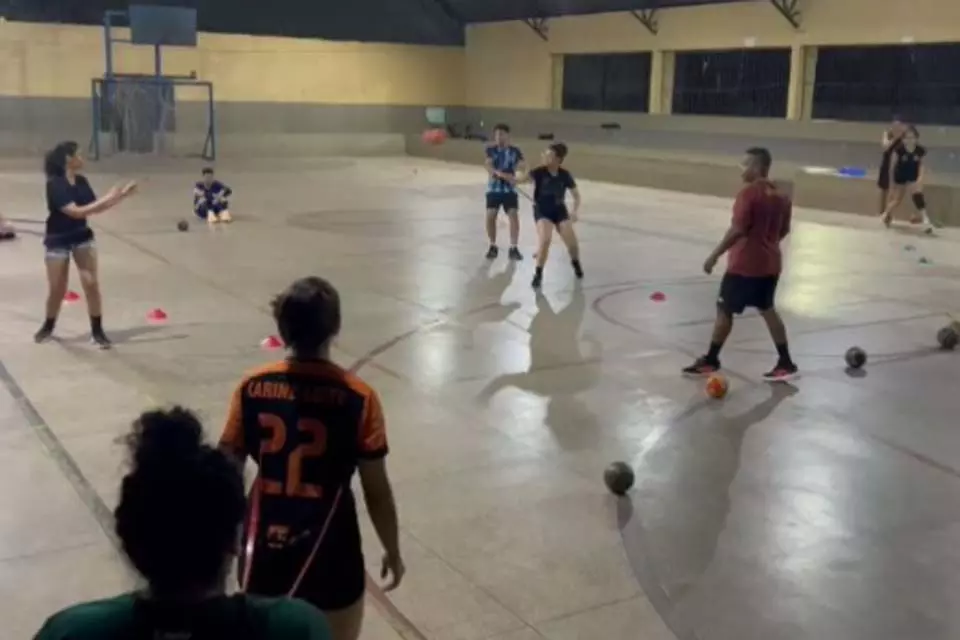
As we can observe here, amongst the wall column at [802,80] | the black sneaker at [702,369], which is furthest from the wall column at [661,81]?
the black sneaker at [702,369]

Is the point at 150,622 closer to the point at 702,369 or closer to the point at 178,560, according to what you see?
the point at 178,560

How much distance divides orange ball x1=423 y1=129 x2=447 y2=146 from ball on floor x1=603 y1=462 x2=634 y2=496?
29201mm

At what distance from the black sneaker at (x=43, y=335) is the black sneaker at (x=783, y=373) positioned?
6150 millimetres

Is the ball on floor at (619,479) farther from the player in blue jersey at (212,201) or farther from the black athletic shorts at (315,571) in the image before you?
the player in blue jersey at (212,201)

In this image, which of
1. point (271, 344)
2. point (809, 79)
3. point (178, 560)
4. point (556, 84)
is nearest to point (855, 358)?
point (271, 344)

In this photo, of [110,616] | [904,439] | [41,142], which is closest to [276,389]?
[110,616]

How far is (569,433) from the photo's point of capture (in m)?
6.76

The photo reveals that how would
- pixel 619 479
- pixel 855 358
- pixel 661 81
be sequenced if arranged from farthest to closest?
pixel 661 81
pixel 855 358
pixel 619 479

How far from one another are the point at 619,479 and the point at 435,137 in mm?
29377

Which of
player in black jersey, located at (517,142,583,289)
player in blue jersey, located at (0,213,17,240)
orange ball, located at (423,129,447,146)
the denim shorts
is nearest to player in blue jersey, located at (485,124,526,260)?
player in black jersey, located at (517,142,583,289)

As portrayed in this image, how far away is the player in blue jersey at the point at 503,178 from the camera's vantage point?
13547 millimetres

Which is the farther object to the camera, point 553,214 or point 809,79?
point 809,79

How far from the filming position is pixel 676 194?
2477 cm

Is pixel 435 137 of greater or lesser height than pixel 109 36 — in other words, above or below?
below
